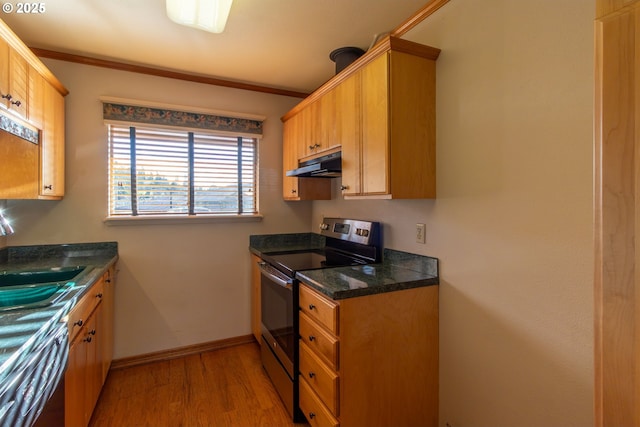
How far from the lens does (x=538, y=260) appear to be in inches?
47.2

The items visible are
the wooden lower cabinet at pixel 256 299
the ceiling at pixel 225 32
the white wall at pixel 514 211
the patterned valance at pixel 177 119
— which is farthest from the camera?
the wooden lower cabinet at pixel 256 299

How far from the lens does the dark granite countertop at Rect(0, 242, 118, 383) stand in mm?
882

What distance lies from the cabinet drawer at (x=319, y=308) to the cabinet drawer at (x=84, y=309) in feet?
3.61

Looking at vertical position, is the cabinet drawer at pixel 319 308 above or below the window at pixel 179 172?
below

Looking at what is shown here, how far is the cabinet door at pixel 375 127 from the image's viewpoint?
1.55 m

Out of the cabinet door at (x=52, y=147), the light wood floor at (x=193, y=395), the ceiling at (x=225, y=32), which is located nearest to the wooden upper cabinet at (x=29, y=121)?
the cabinet door at (x=52, y=147)

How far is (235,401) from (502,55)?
2555 mm

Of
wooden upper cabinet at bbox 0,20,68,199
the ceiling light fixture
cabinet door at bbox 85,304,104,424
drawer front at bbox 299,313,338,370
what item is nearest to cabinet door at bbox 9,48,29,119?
wooden upper cabinet at bbox 0,20,68,199

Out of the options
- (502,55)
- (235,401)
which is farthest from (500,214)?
(235,401)

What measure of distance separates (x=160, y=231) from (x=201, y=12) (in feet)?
5.83

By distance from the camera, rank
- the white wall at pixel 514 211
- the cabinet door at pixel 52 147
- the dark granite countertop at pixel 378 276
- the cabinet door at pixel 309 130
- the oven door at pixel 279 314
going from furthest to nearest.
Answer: the cabinet door at pixel 309 130 → the cabinet door at pixel 52 147 → the oven door at pixel 279 314 → the dark granite countertop at pixel 378 276 → the white wall at pixel 514 211

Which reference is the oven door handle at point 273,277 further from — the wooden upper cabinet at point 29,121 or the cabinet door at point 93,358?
the wooden upper cabinet at point 29,121

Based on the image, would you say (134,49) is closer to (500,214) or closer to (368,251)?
(368,251)

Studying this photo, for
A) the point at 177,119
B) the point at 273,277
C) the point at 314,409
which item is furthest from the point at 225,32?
the point at 314,409
